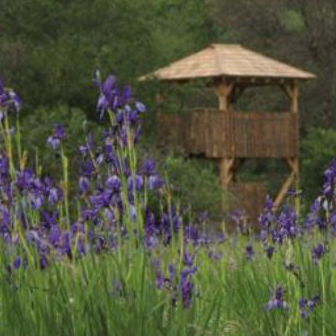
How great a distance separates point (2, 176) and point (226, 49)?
106 ft

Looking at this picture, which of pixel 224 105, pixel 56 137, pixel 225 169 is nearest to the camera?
pixel 56 137

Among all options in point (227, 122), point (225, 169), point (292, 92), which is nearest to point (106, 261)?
point (227, 122)

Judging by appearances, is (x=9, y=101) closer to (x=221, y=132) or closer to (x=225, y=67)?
(x=225, y=67)

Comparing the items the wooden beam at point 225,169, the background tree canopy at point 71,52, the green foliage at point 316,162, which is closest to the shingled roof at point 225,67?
the background tree canopy at point 71,52

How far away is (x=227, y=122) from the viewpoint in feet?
115

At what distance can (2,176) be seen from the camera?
528cm

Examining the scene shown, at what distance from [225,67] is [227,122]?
161 centimetres

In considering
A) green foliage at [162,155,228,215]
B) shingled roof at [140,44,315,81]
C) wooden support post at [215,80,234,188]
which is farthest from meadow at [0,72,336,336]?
wooden support post at [215,80,234,188]

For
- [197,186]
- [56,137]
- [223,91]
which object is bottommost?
[197,186]

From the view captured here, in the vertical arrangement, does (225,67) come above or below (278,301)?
below

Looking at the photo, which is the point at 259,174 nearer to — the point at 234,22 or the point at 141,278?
the point at 234,22

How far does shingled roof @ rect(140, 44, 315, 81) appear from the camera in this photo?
3450cm

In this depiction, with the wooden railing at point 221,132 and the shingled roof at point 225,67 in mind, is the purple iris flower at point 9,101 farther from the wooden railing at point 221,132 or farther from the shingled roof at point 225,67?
the wooden railing at point 221,132

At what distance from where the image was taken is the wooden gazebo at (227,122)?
3494cm
